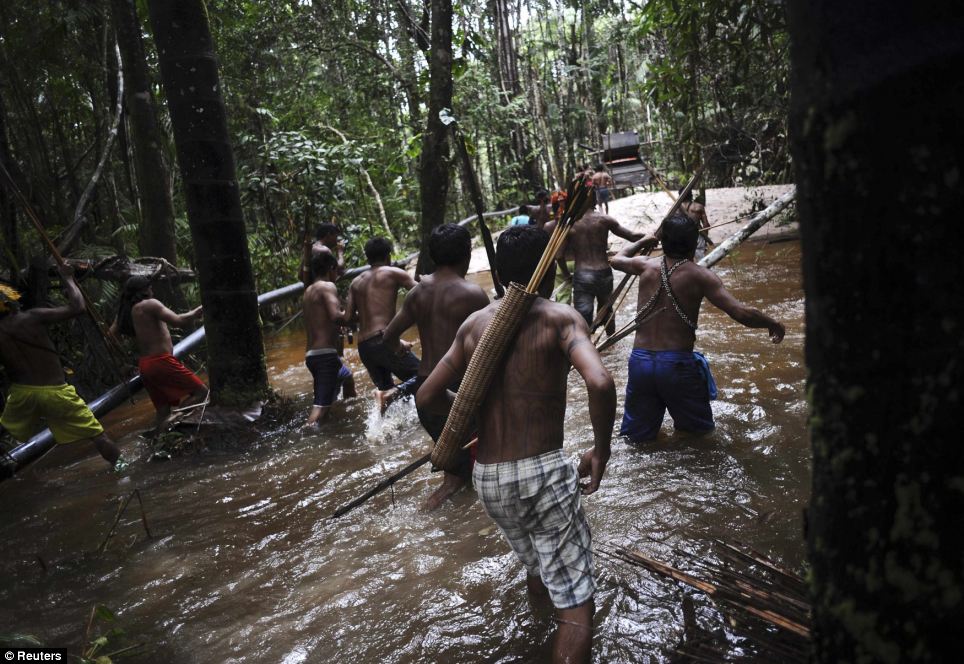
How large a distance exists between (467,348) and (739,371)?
4572mm

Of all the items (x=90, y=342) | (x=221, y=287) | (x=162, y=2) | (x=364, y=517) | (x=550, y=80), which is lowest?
(x=364, y=517)

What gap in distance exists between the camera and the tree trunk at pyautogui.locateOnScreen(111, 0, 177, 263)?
25.4 feet

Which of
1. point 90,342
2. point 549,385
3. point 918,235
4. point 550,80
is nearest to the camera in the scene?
point 918,235

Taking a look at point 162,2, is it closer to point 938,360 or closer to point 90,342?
point 90,342

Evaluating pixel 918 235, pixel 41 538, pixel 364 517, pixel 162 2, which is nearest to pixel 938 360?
pixel 918 235

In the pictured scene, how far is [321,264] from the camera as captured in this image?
6.36 m

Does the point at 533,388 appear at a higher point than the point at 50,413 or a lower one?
higher

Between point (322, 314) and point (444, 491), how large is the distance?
262 cm

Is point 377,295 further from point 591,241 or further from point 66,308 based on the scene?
point 591,241

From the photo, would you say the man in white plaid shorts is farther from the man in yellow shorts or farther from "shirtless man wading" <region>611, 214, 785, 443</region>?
the man in yellow shorts

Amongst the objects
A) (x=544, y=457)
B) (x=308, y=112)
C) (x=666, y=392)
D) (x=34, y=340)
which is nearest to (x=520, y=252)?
(x=544, y=457)

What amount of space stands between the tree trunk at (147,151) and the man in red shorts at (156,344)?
1.89 meters

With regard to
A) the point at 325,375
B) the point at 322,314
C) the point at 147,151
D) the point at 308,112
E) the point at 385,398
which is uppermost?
the point at 308,112

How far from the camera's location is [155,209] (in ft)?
25.7
